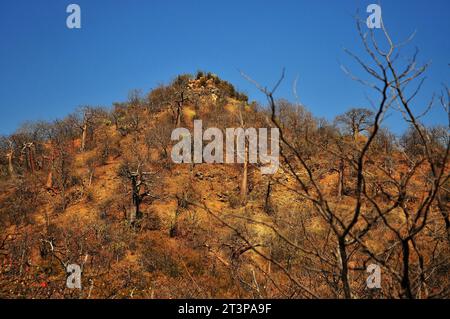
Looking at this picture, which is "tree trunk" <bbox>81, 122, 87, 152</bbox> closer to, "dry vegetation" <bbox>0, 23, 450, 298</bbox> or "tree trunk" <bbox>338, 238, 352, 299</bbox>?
"dry vegetation" <bbox>0, 23, 450, 298</bbox>

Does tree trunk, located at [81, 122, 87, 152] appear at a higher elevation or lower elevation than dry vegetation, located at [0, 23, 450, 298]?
higher

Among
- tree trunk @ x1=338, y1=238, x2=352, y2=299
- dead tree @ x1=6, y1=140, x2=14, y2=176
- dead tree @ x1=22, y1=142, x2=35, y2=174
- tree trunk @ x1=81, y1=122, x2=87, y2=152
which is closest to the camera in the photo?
tree trunk @ x1=338, y1=238, x2=352, y2=299

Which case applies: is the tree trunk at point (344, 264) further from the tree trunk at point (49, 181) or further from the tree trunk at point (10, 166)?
the tree trunk at point (10, 166)

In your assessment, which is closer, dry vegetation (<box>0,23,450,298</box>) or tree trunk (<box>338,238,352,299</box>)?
tree trunk (<box>338,238,352,299</box>)

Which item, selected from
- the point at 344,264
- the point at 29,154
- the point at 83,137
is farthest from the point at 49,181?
the point at 344,264

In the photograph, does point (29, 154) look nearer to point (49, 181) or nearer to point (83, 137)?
point (83, 137)

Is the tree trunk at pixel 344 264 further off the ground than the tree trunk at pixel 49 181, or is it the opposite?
the tree trunk at pixel 49 181

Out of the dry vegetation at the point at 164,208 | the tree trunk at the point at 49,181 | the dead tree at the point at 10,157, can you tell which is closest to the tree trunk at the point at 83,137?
the dry vegetation at the point at 164,208

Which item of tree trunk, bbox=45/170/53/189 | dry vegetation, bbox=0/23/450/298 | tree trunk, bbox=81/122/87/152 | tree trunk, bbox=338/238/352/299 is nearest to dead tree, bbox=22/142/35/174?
dry vegetation, bbox=0/23/450/298

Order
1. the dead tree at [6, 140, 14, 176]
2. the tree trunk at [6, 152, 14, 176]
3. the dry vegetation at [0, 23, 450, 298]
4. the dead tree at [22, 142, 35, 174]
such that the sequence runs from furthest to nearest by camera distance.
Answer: the dead tree at [22, 142, 35, 174] < the dead tree at [6, 140, 14, 176] < the tree trunk at [6, 152, 14, 176] < the dry vegetation at [0, 23, 450, 298]

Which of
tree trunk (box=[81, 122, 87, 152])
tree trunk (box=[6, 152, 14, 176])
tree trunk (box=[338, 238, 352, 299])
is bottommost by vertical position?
tree trunk (box=[338, 238, 352, 299])

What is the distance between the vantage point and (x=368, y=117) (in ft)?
82.5
